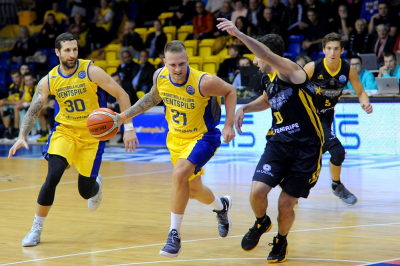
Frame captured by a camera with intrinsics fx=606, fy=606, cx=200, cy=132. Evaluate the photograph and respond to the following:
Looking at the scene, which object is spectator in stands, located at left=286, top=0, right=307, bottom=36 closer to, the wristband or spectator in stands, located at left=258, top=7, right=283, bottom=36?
spectator in stands, located at left=258, top=7, right=283, bottom=36

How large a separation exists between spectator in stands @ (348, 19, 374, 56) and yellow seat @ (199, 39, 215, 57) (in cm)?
396

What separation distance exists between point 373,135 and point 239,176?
3.41 m

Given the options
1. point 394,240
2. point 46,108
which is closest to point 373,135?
point 394,240

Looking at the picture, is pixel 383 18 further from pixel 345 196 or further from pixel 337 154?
pixel 345 196

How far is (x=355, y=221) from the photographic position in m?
6.18

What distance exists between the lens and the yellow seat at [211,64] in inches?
601

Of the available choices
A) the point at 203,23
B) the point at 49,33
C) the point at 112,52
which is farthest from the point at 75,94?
the point at 49,33

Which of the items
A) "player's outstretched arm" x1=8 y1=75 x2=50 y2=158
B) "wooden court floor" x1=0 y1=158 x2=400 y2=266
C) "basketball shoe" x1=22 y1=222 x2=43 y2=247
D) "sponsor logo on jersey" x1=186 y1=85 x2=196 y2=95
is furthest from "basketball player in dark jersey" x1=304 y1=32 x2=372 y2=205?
"basketball shoe" x1=22 y1=222 x2=43 y2=247

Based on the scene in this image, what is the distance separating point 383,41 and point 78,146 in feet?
29.6

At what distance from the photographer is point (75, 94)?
5.84 m

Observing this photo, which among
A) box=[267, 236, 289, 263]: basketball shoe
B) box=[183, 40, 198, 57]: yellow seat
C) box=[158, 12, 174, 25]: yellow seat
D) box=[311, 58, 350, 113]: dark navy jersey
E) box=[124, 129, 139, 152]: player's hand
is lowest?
box=[183, 40, 198, 57]: yellow seat

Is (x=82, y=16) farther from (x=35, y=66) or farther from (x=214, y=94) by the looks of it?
(x=214, y=94)

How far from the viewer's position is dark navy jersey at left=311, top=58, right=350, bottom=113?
703cm

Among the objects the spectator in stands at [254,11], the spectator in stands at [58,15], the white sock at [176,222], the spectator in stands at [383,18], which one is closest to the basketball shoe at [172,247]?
the white sock at [176,222]
